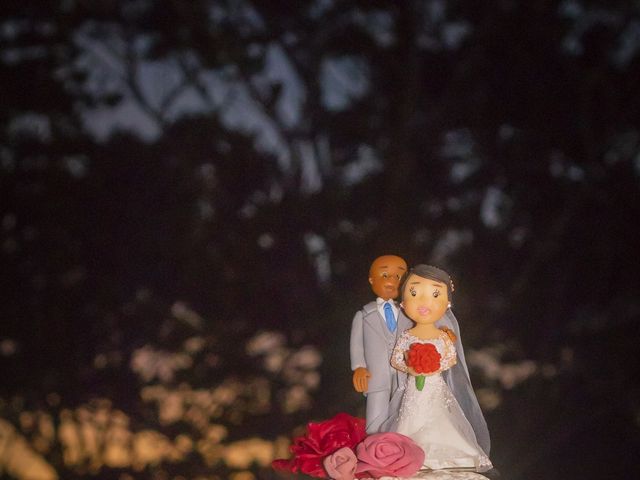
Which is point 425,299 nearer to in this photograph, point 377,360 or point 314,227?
point 377,360

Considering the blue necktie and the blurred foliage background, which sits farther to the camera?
the blurred foliage background

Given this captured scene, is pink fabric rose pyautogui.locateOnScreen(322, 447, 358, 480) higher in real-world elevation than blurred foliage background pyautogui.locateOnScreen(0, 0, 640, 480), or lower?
lower

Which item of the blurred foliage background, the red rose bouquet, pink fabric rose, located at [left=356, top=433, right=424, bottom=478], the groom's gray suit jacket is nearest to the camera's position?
pink fabric rose, located at [left=356, top=433, right=424, bottom=478]

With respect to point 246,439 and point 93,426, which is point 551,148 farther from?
point 93,426

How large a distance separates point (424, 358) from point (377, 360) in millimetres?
193

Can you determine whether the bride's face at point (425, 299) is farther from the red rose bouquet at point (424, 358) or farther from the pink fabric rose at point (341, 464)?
the pink fabric rose at point (341, 464)

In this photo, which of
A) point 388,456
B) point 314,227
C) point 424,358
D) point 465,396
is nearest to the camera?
point 388,456

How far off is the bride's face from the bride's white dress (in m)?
0.06

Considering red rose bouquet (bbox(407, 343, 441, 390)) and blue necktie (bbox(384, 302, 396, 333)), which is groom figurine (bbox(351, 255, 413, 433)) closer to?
blue necktie (bbox(384, 302, 396, 333))

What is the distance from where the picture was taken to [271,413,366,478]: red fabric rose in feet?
7.16

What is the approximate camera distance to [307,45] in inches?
202

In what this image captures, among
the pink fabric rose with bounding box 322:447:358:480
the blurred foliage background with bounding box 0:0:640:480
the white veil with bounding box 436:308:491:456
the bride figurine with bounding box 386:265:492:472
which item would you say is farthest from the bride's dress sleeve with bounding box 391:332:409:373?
the blurred foliage background with bounding box 0:0:640:480

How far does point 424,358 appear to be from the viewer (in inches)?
87.3

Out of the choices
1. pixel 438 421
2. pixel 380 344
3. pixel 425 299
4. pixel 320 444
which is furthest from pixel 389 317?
pixel 320 444
